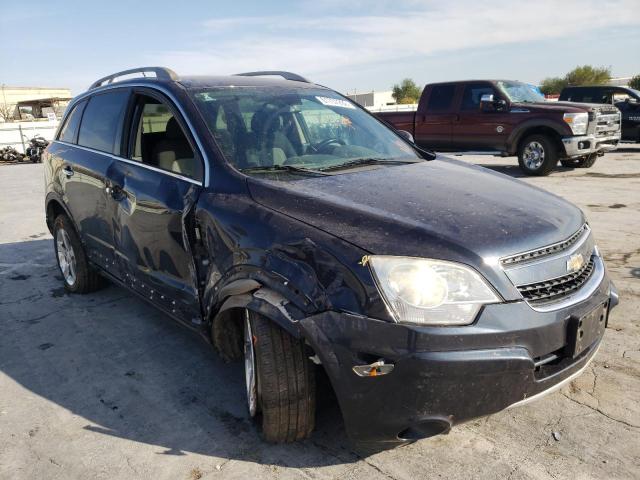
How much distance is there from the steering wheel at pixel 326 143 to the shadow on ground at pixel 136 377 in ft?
4.41

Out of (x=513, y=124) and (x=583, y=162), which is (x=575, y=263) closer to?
A: (x=513, y=124)

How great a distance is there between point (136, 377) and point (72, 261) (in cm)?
188

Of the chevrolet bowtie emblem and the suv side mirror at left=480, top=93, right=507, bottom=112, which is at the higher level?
the suv side mirror at left=480, top=93, right=507, bottom=112

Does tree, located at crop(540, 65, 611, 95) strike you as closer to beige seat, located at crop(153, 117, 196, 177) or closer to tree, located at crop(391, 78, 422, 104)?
tree, located at crop(391, 78, 422, 104)

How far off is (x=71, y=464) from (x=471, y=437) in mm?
1886

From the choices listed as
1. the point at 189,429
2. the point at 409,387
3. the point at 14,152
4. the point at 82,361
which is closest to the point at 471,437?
the point at 409,387

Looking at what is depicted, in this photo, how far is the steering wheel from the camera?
337cm

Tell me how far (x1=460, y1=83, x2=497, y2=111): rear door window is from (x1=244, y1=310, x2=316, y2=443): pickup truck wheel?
1021cm

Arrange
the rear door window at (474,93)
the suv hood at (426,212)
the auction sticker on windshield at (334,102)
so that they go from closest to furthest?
the suv hood at (426,212) → the auction sticker on windshield at (334,102) → the rear door window at (474,93)

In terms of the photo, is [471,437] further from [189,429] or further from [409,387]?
[189,429]

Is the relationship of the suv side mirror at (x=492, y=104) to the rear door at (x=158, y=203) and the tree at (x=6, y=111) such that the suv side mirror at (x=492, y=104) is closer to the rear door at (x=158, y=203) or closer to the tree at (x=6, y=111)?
the rear door at (x=158, y=203)

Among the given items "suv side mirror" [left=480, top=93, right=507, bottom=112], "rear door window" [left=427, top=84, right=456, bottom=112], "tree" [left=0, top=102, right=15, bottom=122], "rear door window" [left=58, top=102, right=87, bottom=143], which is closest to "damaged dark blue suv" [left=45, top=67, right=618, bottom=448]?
"rear door window" [left=58, top=102, right=87, bottom=143]

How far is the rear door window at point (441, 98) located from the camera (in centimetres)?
1200

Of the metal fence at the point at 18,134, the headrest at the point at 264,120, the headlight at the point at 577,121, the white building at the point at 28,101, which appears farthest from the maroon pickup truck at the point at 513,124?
the white building at the point at 28,101
